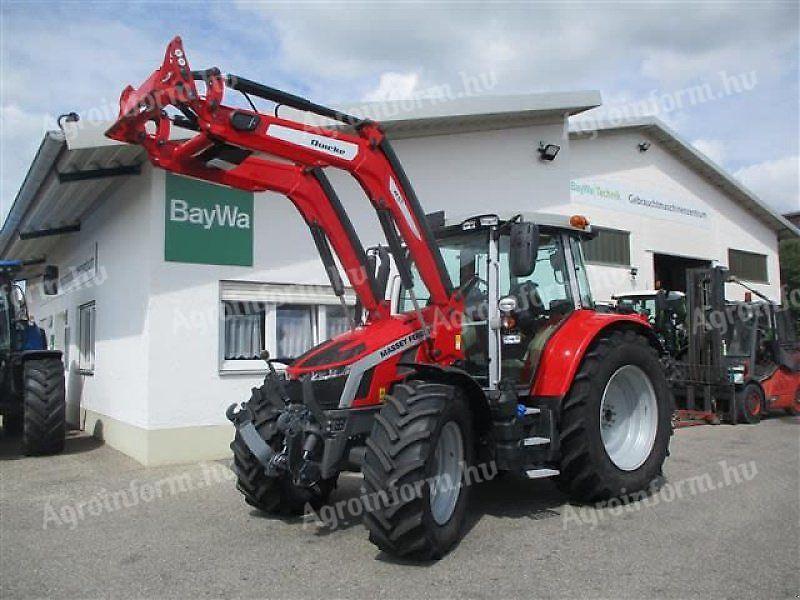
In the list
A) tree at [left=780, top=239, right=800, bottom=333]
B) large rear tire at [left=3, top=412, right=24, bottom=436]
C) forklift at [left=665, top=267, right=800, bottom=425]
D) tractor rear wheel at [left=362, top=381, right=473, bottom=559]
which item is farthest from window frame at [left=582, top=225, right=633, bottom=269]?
tree at [left=780, top=239, right=800, bottom=333]

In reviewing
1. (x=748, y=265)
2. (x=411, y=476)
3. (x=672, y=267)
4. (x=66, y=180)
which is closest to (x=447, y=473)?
(x=411, y=476)

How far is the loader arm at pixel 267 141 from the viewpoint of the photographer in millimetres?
4250

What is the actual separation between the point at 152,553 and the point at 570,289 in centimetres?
400

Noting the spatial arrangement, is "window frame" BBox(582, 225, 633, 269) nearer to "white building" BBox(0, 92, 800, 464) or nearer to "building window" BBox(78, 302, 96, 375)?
"white building" BBox(0, 92, 800, 464)

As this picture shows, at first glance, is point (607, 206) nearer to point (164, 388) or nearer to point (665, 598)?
point (164, 388)

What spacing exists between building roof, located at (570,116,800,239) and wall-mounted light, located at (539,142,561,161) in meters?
3.45

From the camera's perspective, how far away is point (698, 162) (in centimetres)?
1773

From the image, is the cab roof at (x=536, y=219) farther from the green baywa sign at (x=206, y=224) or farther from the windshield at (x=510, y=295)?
the green baywa sign at (x=206, y=224)

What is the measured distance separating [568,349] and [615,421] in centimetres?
115

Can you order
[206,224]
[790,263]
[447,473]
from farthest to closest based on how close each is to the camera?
[790,263] → [206,224] → [447,473]

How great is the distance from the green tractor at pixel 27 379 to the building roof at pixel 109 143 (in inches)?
54.2

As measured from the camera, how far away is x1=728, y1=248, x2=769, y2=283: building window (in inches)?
760

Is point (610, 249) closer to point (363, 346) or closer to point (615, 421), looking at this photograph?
point (615, 421)

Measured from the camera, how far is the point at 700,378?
1127cm
